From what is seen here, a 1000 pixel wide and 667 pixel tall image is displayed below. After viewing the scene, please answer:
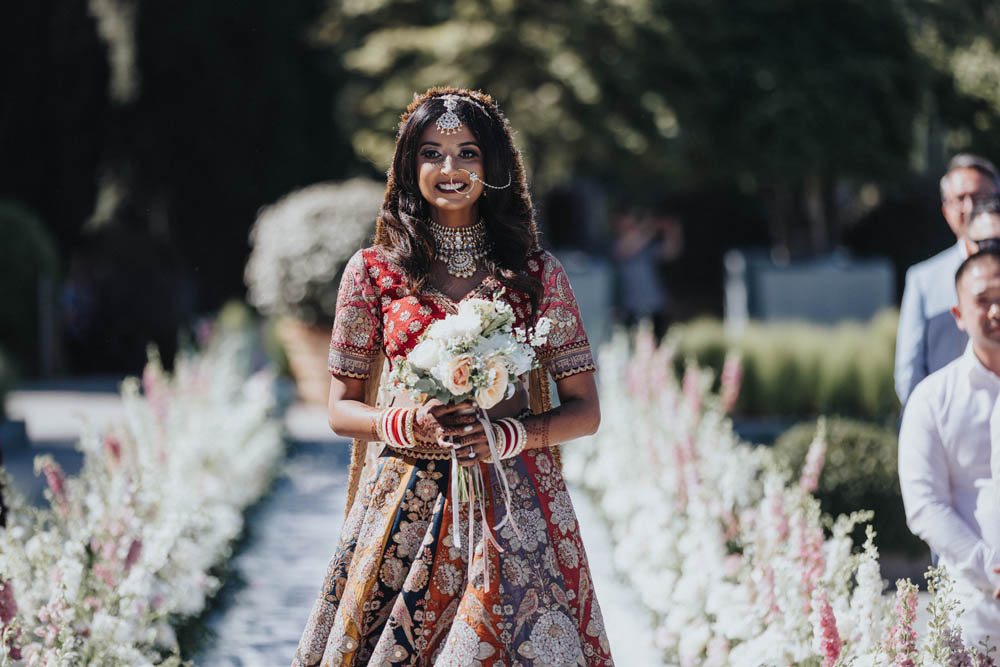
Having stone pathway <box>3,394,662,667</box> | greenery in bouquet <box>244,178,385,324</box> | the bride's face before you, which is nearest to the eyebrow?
the bride's face

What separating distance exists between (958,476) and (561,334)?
1112mm

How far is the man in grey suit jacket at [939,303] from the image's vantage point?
4.43 metres

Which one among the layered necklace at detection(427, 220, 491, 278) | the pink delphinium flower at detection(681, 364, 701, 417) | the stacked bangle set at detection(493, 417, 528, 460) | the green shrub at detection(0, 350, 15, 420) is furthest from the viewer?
the green shrub at detection(0, 350, 15, 420)

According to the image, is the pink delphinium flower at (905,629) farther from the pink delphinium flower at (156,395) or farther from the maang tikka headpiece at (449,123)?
the pink delphinium flower at (156,395)

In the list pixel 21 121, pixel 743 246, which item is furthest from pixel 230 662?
pixel 743 246

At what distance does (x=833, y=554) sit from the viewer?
4078 millimetres

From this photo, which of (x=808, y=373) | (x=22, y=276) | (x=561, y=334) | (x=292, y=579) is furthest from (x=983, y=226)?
(x=22, y=276)

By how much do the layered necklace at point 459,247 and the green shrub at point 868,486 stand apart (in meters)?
3.56

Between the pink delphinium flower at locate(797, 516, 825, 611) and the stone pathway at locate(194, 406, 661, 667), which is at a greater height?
the pink delphinium flower at locate(797, 516, 825, 611)

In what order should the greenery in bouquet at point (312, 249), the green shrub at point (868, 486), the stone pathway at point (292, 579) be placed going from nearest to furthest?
1. the stone pathway at point (292, 579)
2. the green shrub at point (868, 486)
3. the greenery in bouquet at point (312, 249)

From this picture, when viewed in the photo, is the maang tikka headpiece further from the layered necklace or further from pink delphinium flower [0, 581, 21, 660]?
pink delphinium flower [0, 581, 21, 660]

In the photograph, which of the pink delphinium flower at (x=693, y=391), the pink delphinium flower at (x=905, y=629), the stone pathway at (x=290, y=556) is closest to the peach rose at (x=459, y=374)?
the pink delphinium flower at (x=905, y=629)

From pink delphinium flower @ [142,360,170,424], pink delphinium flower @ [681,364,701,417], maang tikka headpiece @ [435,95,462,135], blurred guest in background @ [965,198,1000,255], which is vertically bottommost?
pink delphinium flower @ [681,364,701,417]

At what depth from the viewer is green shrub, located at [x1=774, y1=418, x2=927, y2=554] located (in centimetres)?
650
